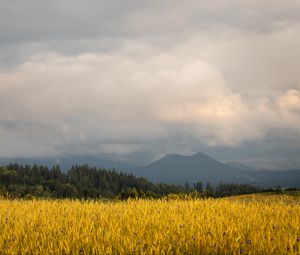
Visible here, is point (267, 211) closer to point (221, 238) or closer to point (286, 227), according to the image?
point (286, 227)

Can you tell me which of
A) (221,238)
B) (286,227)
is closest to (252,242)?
(221,238)

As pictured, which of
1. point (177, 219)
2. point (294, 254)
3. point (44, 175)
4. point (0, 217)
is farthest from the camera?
point (44, 175)

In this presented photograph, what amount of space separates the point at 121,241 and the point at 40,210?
23.0 ft

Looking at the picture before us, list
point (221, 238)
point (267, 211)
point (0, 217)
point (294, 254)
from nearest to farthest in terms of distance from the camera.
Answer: point (294, 254) → point (221, 238) → point (0, 217) → point (267, 211)

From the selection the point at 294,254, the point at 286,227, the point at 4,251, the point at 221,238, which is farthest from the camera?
the point at 286,227

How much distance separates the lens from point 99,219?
12.2m

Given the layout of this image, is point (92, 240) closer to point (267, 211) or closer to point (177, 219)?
point (177, 219)

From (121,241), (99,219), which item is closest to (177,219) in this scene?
(99,219)

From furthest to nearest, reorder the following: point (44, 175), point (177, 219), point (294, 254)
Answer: point (44, 175)
point (177, 219)
point (294, 254)

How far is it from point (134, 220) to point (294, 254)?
518 cm

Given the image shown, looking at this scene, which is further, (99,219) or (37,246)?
(99,219)

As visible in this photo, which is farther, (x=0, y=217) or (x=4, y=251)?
(x=0, y=217)

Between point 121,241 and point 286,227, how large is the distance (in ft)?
15.9

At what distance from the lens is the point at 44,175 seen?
196750 millimetres
